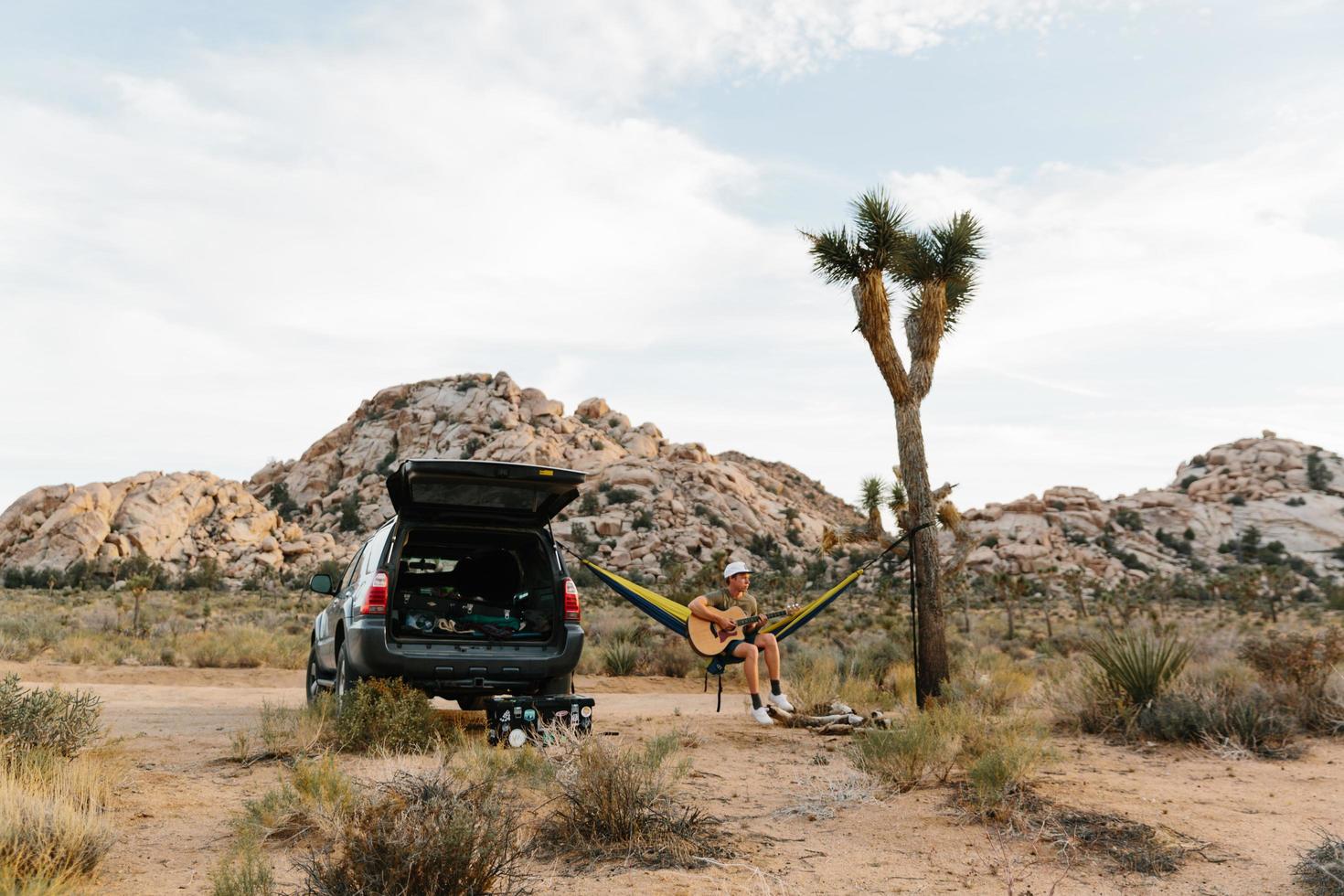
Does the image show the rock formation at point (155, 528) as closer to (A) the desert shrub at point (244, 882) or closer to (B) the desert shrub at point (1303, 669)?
(B) the desert shrub at point (1303, 669)

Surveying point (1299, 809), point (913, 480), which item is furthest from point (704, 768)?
point (913, 480)

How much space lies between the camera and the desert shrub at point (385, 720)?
677cm

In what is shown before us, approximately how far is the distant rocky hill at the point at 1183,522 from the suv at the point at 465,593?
158 ft

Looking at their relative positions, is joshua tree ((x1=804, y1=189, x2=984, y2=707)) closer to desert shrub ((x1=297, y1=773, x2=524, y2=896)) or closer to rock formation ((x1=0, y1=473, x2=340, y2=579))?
desert shrub ((x1=297, y1=773, x2=524, y2=896))

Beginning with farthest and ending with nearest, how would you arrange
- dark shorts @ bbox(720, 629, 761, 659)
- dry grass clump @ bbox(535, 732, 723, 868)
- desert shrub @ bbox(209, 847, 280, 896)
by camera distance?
dark shorts @ bbox(720, 629, 761, 659)
dry grass clump @ bbox(535, 732, 723, 868)
desert shrub @ bbox(209, 847, 280, 896)

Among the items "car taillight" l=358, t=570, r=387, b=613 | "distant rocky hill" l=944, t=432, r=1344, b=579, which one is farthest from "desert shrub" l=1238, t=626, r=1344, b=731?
"distant rocky hill" l=944, t=432, r=1344, b=579

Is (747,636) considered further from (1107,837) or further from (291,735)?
(1107,837)

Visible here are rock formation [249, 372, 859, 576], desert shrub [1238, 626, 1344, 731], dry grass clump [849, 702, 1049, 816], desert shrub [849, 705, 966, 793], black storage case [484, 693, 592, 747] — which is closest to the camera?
dry grass clump [849, 702, 1049, 816]

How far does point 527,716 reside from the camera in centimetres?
685

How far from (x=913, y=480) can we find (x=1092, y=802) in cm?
525

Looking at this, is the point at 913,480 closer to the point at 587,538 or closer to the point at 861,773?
the point at 861,773

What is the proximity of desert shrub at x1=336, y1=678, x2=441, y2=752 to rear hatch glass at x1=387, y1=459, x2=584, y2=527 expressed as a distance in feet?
4.69

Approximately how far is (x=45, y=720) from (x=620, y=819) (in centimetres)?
384

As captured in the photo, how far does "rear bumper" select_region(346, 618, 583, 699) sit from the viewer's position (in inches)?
285
